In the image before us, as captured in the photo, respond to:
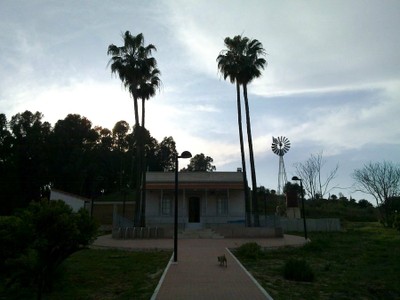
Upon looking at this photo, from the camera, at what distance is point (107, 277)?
1101 centimetres

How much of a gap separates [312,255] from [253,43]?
18.7 metres

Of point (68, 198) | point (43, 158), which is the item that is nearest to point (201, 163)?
point (43, 158)

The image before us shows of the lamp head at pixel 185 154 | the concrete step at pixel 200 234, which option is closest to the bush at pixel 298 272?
the lamp head at pixel 185 154

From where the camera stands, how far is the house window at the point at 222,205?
31.6 metres

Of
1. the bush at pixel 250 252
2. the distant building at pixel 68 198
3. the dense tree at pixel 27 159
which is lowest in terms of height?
the bush at pixel 250 252

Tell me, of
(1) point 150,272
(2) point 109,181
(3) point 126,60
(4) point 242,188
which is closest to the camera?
(1) point 150,272

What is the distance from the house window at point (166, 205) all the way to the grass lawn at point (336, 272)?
A: 14674mm

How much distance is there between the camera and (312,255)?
15875 millimetres

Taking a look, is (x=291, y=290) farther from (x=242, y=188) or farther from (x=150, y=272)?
(x=242, y=188)

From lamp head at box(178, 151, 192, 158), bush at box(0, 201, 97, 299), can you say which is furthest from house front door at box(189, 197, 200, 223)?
bush at box(0, 201, 97, 299)

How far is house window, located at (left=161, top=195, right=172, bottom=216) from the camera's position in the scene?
31.3 metres

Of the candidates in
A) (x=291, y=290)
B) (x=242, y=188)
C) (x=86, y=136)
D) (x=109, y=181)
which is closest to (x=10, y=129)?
(x=86, y=136)

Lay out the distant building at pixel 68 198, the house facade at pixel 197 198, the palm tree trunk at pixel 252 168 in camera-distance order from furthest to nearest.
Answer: the distant building at pixel 68 198 < the house facade at pixel 197 198 < the palm tree trunk at pixel 252 168

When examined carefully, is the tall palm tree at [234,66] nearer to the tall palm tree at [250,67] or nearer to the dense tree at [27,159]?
the tall palm tree at [250,67]
